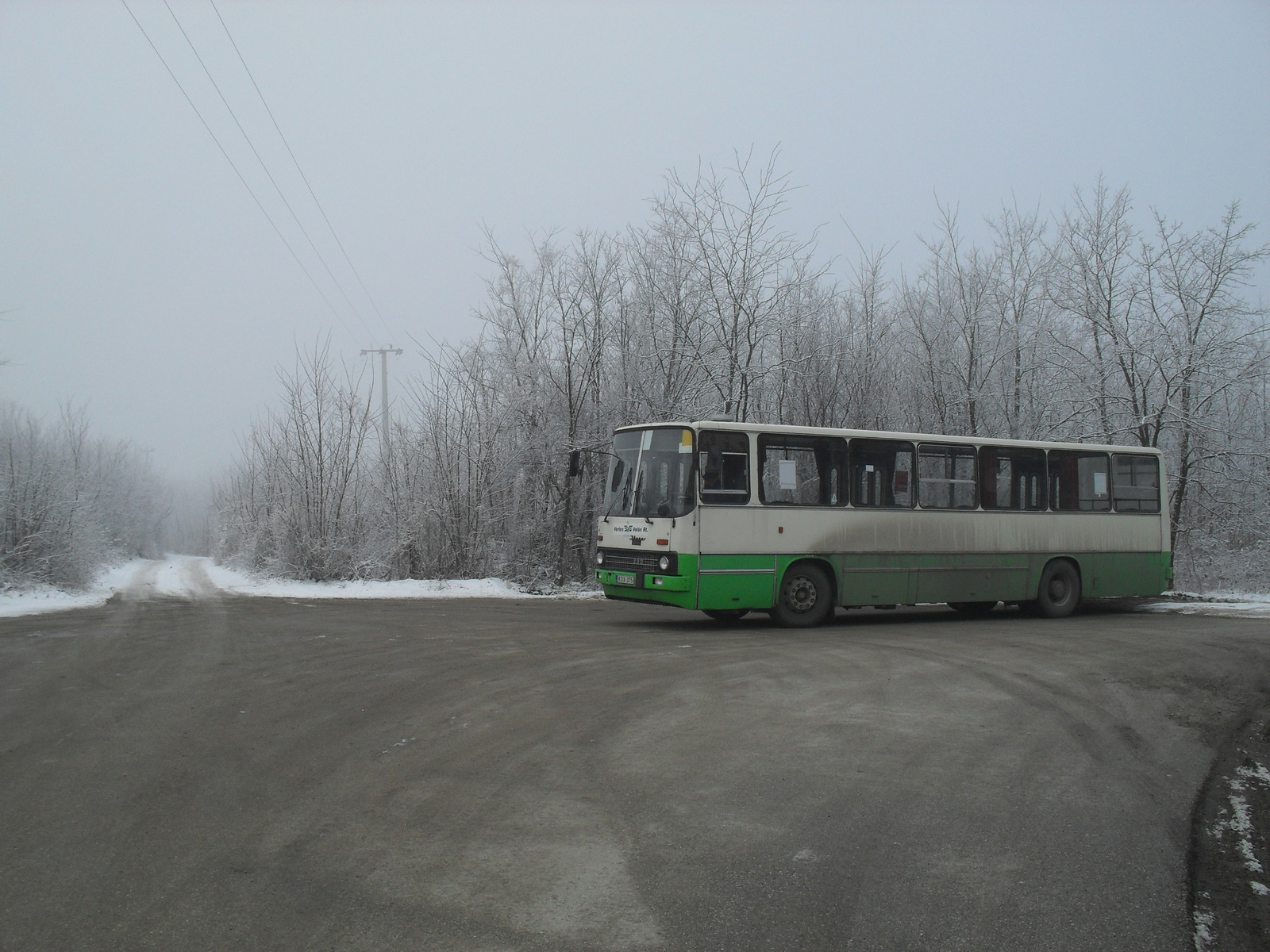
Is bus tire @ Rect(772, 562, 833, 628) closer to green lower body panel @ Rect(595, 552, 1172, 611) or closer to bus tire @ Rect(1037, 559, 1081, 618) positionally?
green lower body panel @ Rect(595, 552, 1172, 611)

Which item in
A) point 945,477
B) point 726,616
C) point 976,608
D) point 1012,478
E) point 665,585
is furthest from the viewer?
point 976,608

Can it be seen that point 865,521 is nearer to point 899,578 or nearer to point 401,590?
point 899,578

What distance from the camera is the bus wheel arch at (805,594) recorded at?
45.3ft

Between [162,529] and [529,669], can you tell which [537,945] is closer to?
[529,669]

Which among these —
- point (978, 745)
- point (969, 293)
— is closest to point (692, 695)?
point (978, 745)

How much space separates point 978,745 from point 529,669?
440 centimetres

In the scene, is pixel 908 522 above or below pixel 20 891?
above

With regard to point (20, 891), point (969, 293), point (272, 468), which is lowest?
point (20, 891)

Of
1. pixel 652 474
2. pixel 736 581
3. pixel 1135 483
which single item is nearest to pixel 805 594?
pixel 736 581

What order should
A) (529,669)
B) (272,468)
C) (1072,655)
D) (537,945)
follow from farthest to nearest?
(272,468) < (1072,655) < (529,669) < (537,945)

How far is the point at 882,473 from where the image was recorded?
14648 millimetres

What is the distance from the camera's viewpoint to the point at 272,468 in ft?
82.3

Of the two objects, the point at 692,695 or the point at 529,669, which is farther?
the point at 529,669

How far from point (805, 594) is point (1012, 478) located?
4.56 metres
